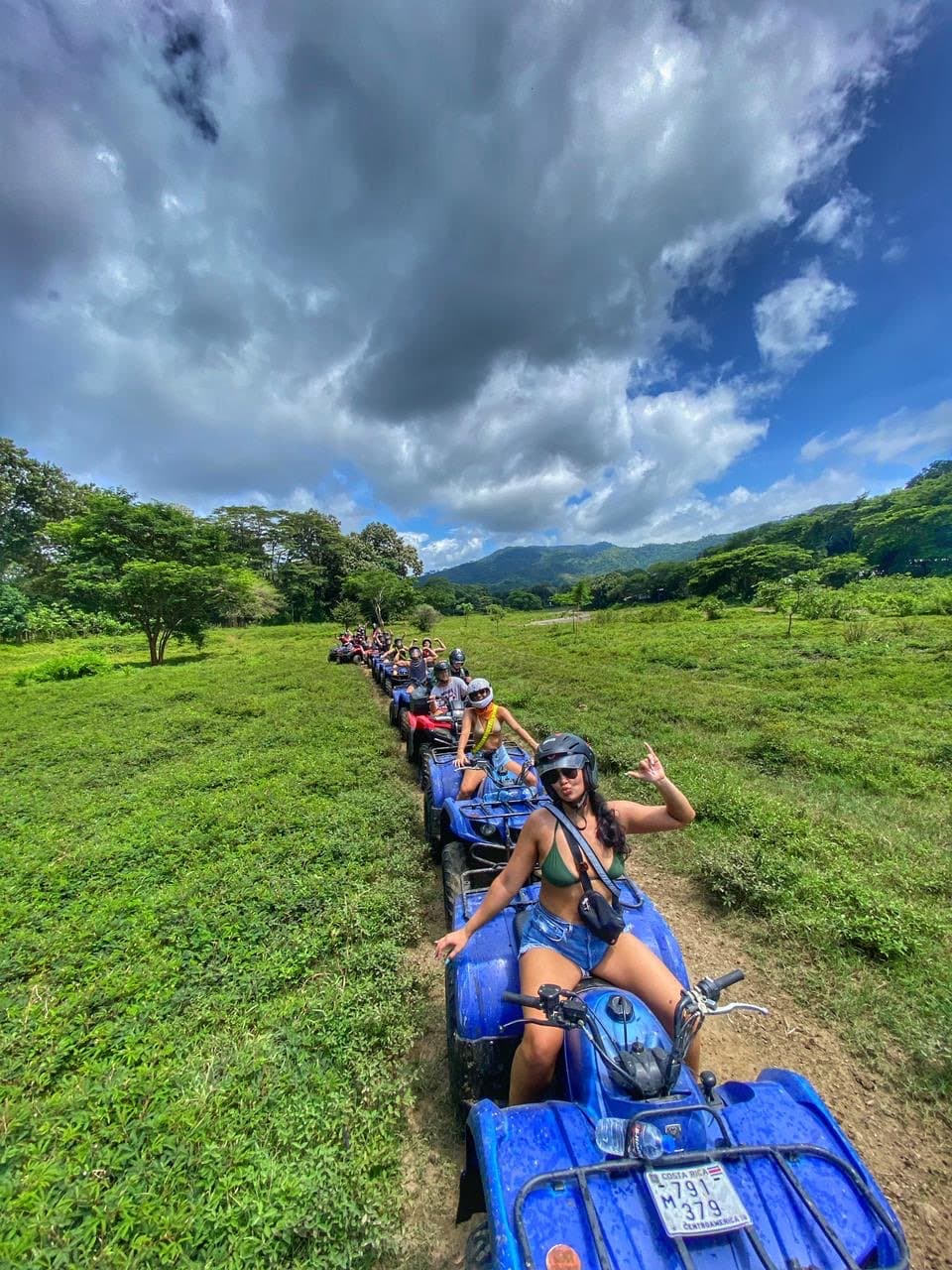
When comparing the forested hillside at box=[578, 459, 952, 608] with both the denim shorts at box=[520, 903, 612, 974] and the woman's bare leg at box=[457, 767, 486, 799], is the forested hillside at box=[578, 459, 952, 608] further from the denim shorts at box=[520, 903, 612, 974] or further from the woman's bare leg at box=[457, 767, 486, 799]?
the denim shorts at box=[520, 903, 612, 974]

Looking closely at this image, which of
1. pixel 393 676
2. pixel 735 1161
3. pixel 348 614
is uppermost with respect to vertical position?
pixel 348 614

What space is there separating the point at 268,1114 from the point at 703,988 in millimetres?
2521

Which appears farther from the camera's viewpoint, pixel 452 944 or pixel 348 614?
pixel 348 614

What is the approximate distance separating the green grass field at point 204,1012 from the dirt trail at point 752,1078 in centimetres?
18

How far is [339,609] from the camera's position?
5119cm

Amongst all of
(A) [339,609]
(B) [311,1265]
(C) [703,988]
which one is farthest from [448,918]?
(A) [339,609]

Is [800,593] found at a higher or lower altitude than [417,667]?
higher

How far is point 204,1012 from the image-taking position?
11.4 ft

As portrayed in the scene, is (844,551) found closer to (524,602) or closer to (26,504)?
(524,602)

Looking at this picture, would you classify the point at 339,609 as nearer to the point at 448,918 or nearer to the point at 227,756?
the point at 227,756

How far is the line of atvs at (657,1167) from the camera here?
4.81ft

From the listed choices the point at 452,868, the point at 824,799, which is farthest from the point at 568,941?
the point at 824,799

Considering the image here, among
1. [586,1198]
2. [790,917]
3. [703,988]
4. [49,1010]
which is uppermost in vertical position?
[703,988]

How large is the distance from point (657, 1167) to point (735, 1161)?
285mm
